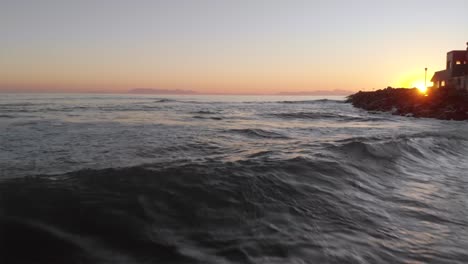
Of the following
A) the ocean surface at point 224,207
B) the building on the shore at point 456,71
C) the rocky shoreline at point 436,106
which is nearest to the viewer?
the ocean surface at point 224,207

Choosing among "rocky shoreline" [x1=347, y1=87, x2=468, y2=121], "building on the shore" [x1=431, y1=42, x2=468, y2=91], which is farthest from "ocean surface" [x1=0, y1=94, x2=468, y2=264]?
"building on the shore" [x1=431, y1=42, x2=468, y2=91]

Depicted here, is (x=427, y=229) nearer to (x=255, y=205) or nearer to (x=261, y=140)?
(x=255, y=205)

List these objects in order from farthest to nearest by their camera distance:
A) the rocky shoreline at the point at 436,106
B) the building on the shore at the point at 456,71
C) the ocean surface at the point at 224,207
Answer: the building on the shore at the point at 456,71 → the rocky shoreline at the point at 436,106 → the ocean surface at the point at 224,207

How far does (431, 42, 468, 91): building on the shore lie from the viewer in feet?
143

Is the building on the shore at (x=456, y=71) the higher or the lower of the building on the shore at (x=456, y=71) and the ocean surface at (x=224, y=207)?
the higher

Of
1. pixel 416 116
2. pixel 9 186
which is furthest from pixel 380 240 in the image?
pixel 416 116

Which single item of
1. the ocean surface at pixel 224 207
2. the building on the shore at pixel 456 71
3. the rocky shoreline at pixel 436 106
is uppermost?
the building on the shore at pixel 456 71

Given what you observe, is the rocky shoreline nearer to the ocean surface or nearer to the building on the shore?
the building on the shore

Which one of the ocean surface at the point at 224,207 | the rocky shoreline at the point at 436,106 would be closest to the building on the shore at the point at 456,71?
the rocky shoreline at the point at 436,106

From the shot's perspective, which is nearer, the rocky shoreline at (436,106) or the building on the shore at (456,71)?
the rocky shoreline at (436,106)

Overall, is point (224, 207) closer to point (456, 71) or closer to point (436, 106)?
point (436, 106)

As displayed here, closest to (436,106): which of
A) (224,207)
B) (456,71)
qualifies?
(456,71)

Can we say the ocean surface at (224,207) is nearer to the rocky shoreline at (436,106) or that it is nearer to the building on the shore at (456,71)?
the rocky shoreline at (436,106)

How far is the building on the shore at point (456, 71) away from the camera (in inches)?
1711
